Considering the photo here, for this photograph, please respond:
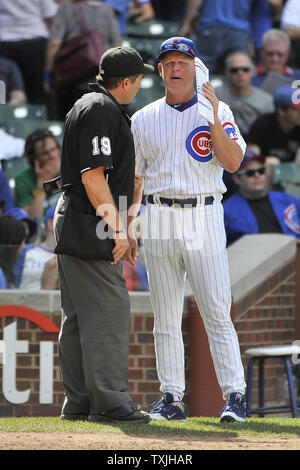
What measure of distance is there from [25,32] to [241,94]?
2.44m

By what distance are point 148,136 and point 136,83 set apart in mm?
356

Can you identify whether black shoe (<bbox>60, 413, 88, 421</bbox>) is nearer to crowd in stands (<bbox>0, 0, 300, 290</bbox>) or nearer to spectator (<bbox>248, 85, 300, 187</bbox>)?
crowd in stands (<bbox>0, 0, 300, 290</bbox>)

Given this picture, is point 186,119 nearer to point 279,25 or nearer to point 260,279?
point 260,279

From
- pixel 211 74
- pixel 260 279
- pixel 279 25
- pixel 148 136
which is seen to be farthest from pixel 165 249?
pixel 279 25

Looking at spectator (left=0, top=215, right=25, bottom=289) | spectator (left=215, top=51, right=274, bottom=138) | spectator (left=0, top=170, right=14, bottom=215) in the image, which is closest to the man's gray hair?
spectator (left=215, top=51, right=274, bottom=138)

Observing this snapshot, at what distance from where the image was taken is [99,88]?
5258 millimetres

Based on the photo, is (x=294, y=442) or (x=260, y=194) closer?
(x=294, y=442)

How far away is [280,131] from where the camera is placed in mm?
10508

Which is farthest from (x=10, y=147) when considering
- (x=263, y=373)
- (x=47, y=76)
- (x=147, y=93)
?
(x=263, y=373)

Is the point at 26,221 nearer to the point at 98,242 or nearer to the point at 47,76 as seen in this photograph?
the point at 98,242

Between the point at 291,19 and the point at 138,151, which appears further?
the point at 291,19

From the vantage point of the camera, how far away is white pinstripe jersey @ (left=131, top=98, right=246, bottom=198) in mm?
5453

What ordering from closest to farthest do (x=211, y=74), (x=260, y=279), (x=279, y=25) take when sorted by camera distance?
(x=260, y=279) → (x=211, y=74) → (x=279, y=25)

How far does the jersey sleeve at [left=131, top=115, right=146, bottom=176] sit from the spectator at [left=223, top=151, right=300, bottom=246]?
9.47ft
